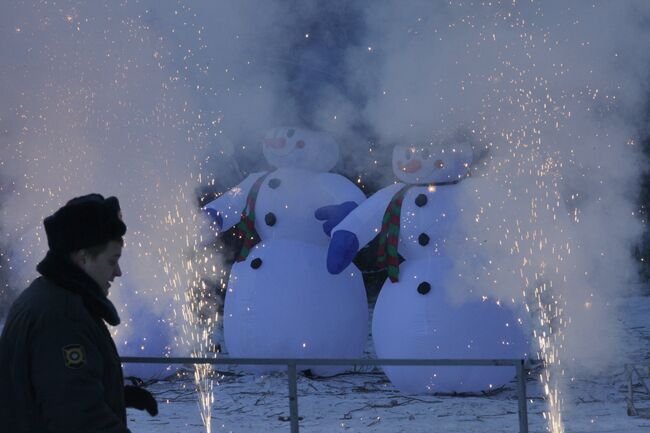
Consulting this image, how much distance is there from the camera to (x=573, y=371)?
8.24 meters

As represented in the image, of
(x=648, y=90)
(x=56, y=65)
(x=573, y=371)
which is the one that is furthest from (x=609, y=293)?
(x=56, y=65)

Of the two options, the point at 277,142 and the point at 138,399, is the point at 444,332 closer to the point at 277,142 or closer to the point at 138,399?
the point at 277,142

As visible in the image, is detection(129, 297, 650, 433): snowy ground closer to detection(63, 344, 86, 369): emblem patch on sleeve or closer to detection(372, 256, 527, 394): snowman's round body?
detection(372, 256, 527, 394): snowman's round body

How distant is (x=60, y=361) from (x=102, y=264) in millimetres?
308

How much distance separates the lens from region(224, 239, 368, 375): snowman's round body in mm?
7988

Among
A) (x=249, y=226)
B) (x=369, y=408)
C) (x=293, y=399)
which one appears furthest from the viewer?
(x=249, y=226)

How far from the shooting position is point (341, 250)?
24.6ft

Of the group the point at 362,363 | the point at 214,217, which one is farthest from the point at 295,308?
the point at 362,363

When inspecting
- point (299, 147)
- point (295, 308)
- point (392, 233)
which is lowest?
point (295, 308)

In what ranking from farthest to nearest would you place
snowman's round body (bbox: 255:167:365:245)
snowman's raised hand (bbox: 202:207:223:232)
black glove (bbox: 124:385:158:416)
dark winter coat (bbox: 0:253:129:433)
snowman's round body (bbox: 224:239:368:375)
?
1. snowman's raised hand (bbox: 202:207:223:232)
2. snowman's round body (bbox: 255:167:365:245)
3. snowman's round body (bbox: 224:239:368:375)
4. black glove (bbox: 124:385:158:416)
5. dark winter coat (bbox: 0:253:129:433)

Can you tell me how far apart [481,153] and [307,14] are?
5.73ft

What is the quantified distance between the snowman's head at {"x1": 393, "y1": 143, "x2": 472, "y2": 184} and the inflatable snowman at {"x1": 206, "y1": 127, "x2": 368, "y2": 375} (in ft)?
2.67

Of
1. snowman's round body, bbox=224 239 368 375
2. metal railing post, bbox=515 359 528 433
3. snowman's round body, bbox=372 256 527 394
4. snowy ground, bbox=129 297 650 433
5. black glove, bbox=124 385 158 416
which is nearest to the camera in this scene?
black glove, bbox=124 385 158 416

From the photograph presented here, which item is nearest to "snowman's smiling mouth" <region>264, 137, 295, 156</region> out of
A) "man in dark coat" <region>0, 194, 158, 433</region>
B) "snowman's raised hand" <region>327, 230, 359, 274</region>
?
"snowman's raised hand" <region>327, 230, 359, 274</region>
